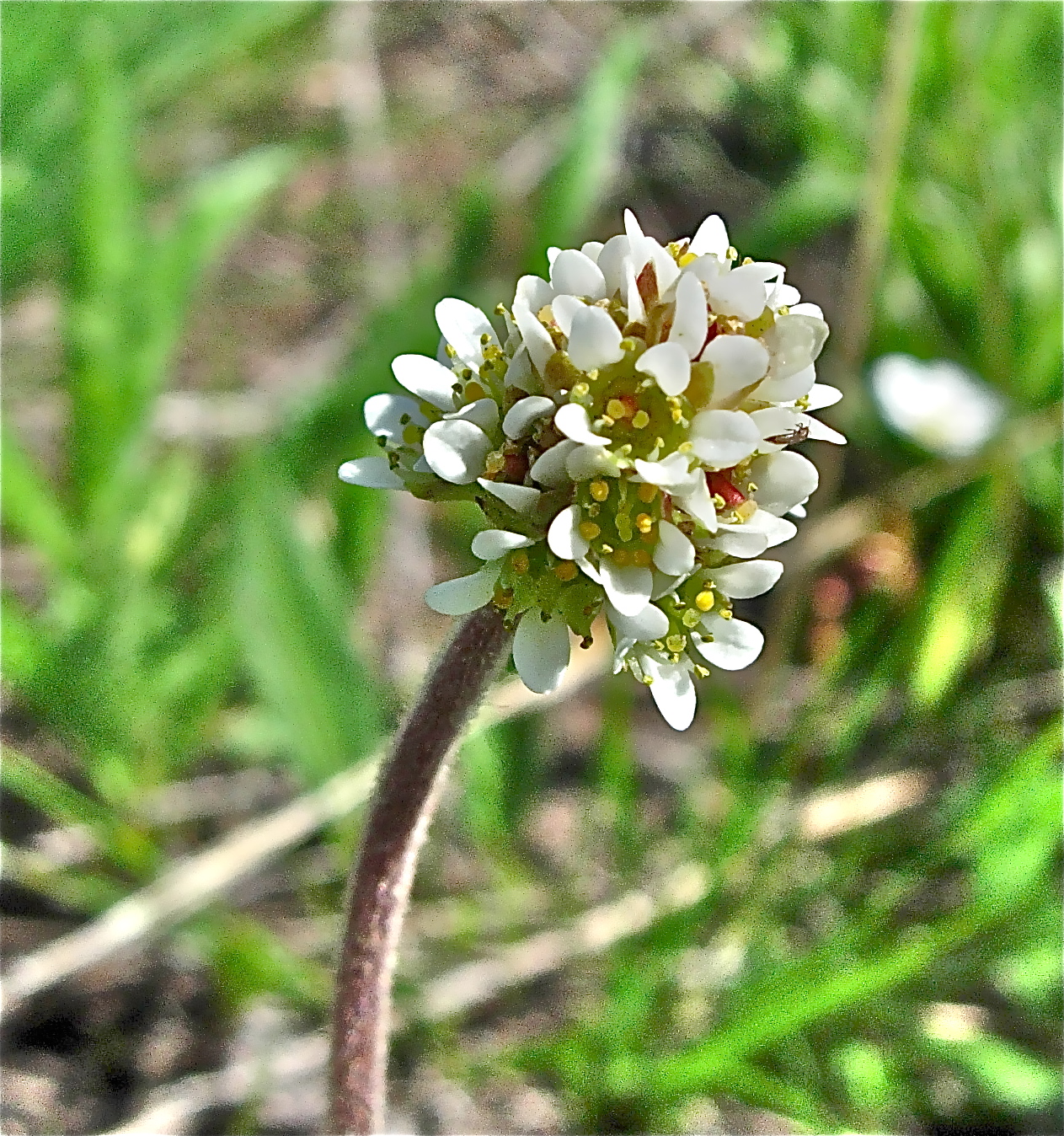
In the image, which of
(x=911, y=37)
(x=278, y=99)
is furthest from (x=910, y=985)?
(x=278, y=99)

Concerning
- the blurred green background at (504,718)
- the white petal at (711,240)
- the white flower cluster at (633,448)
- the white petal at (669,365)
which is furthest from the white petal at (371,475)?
the blurred green background at (504,718)

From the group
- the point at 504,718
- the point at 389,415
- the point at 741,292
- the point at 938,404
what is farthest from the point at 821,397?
the point at 938,404

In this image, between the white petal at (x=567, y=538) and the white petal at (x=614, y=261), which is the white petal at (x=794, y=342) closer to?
the white petal at (x=614, y=261)

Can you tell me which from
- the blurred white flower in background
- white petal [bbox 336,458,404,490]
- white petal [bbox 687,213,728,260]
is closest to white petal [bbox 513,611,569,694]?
white petal [bbox 336,458,404,490]

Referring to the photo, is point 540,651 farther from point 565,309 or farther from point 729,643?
point 565,309

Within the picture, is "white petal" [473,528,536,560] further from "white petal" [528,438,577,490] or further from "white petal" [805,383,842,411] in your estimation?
"white petal" [805,383,842,411]

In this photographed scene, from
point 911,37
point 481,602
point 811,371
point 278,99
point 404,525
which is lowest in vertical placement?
point 481,602

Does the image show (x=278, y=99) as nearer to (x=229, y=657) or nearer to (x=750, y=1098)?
(x=229, y=657)
